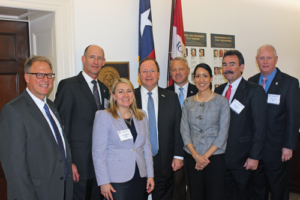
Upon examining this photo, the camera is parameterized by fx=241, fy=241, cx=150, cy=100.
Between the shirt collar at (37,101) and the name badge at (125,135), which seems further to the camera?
the name badge at (125,135)

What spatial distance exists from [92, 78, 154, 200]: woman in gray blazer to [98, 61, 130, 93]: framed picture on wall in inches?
38.9

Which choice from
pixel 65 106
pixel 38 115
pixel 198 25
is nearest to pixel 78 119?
pixel 65 106

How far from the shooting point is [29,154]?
169 centimetres

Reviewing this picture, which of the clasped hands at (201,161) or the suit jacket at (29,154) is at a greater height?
the suit jacket at (29,154)

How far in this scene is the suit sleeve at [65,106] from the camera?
2320mm

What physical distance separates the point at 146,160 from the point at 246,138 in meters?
1.10

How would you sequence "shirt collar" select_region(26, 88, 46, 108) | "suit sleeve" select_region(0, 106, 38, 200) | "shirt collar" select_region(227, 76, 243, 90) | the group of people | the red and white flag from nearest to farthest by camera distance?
"suit sleeve" select_region(0, 106, 38, 200), the group of people, "shirt collar" select_region(26, 88, 46, 108), "shirt collar" select_region(227, 76, 243, 90), the red and white flag

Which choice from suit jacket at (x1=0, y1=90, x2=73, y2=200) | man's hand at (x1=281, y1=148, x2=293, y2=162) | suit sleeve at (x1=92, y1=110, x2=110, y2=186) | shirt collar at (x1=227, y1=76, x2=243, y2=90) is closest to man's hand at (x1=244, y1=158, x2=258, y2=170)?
man's hand at (x1=281, y1=148, x2=293, y2=162)

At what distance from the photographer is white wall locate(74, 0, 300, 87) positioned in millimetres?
3125

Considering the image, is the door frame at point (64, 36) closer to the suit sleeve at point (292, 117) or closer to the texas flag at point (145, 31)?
the texas flag at point (145, 31)

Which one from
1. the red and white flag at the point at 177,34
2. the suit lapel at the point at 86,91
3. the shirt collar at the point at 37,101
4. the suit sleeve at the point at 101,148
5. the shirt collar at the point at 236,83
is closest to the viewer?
the shirt collar at the point at 37,101

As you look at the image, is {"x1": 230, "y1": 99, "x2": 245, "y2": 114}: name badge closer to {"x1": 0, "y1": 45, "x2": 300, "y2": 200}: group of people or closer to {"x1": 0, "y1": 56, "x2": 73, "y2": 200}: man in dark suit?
{"x1": 0, "y1": 45, "x2": 300, "y2": 200}: group of people

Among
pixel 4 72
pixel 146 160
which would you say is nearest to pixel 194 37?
pixel 146 160

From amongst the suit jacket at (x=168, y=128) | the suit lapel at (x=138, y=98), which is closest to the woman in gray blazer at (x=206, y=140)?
the suit jacket at (x=168, y=128)
